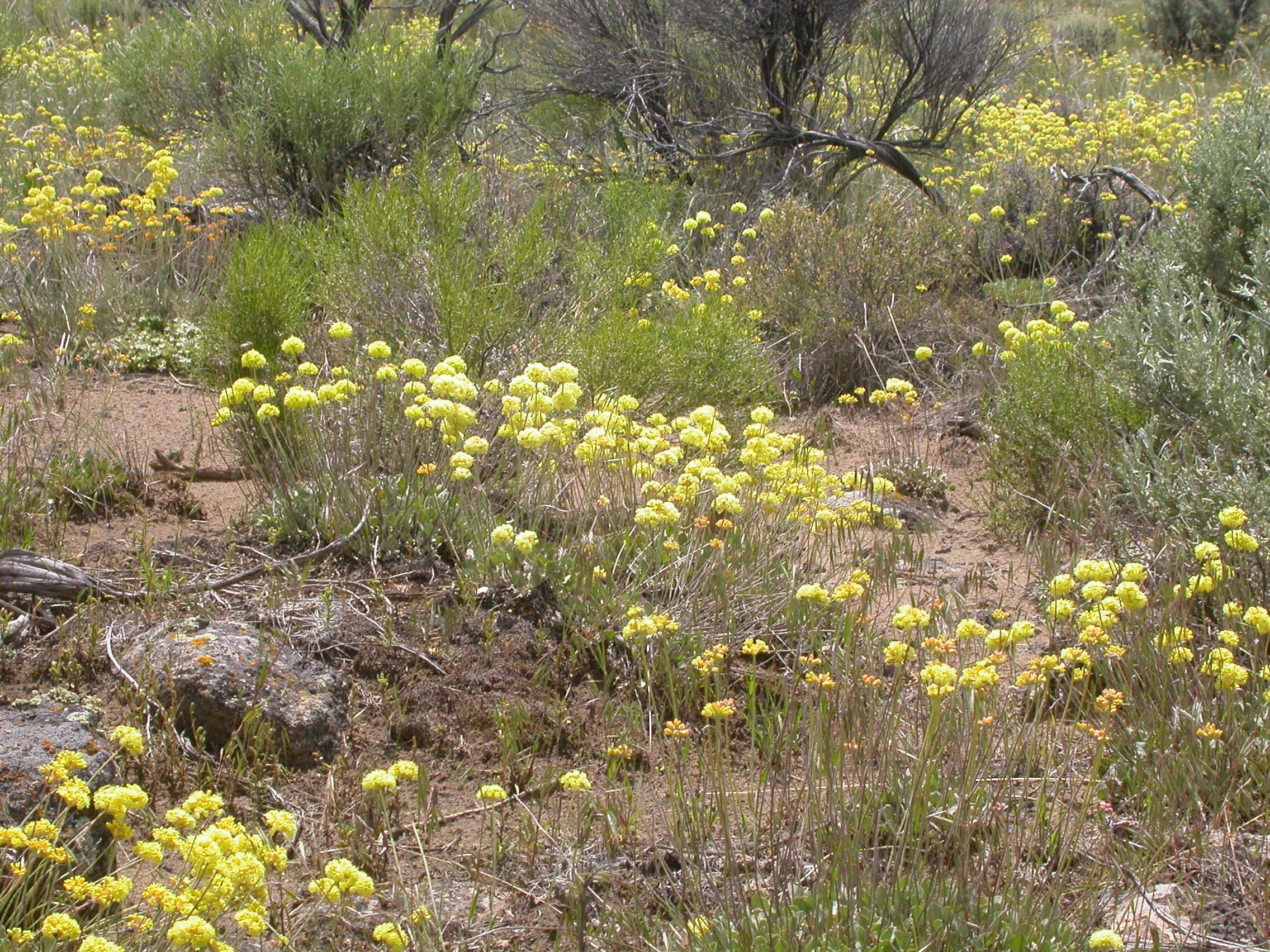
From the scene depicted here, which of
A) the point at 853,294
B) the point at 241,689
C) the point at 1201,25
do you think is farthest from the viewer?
the point at 1201,25

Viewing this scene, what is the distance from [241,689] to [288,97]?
15.4 feet

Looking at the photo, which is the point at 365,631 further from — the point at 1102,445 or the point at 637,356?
the point at 1102,445

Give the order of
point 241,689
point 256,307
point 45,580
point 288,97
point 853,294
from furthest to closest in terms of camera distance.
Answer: point 288,97, point 853,294, point 256,307, point 45,580, point 241,689

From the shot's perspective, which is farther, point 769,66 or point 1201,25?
point 1201,25

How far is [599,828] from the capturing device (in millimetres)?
2820

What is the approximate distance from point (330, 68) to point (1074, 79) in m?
9.38

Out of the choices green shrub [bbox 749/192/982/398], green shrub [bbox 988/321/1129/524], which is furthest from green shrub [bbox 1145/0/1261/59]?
green shrub [bbox 988/321/1129/524]

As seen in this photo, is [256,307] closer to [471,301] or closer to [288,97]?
[471,301]

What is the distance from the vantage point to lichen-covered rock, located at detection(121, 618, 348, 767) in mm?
3043

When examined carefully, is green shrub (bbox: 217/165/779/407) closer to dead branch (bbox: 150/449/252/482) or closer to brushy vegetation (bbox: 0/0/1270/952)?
brushy vegetation (bbox: 0/0/1270/952)

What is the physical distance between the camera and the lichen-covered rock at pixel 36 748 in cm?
247

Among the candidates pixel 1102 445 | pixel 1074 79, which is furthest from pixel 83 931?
pixel 1074 79

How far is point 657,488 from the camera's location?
370cm

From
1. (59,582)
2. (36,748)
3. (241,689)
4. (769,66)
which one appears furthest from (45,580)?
(769,66)
